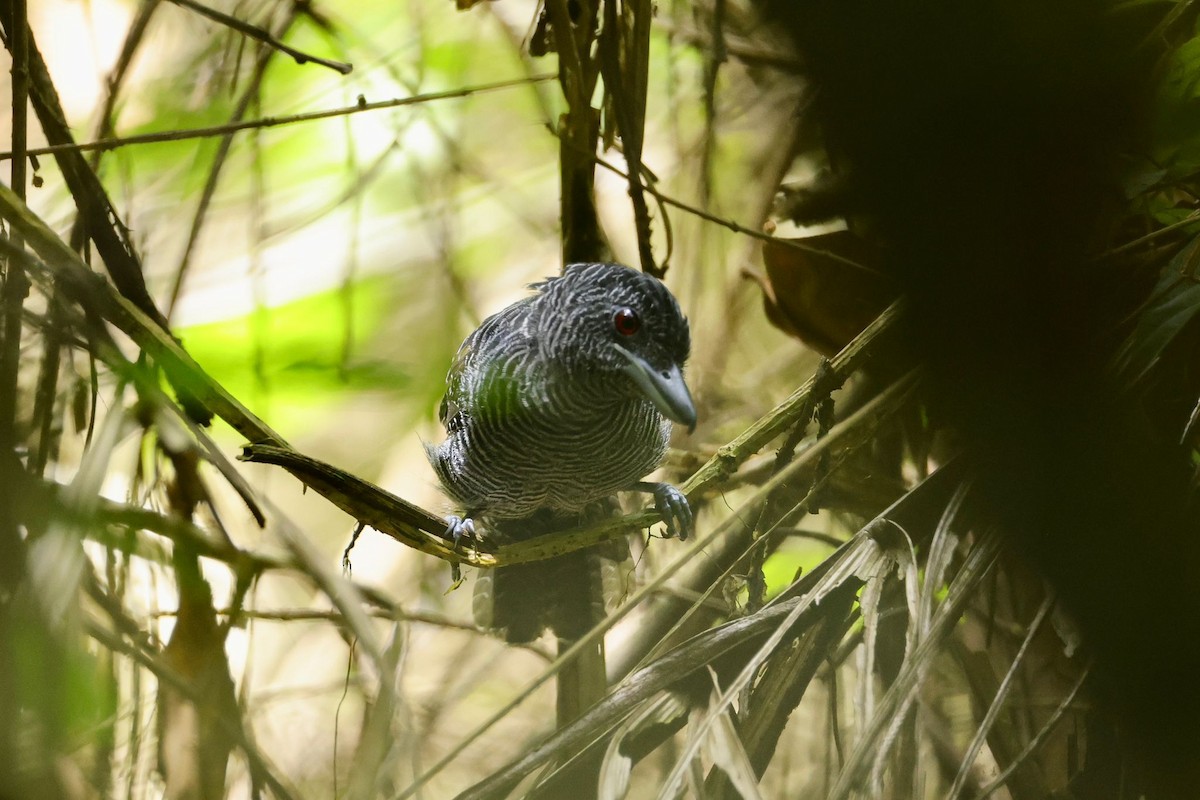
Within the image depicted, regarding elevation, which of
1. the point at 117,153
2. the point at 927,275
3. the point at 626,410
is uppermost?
the point at 117,153

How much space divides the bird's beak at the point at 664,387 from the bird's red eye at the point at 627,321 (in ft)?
0.11

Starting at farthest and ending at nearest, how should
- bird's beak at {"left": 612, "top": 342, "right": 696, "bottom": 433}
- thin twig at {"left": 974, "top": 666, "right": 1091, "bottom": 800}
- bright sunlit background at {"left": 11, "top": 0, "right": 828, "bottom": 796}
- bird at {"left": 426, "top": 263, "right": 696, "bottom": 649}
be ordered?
bright sunlit background at {"left": 11, "top": 0, "right": 828, "bottom": 796}, bird at {"left": 426, "top": 263, "right": 696, "bottom": 649}, bird's beak at {"left": 612, "top": 342, "right": 696, "bottom": 433}, thin twig at {"left": 974, "top": 666, "right": 1091, "bottom": 800}

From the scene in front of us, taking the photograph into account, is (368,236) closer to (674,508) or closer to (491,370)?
(491,370)

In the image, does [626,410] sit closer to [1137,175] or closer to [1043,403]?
[1137,175]

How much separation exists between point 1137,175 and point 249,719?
1921mm

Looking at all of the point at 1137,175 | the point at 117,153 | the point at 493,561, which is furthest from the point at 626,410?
the point at 117,153

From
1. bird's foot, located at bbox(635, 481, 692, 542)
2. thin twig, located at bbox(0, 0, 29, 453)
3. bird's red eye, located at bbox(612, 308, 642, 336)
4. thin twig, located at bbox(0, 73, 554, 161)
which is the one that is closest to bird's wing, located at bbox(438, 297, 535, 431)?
bird's red eye, located at bbox(612, 308, 642, 336)

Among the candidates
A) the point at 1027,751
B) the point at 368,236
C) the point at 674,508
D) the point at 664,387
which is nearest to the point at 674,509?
the point at 674,508

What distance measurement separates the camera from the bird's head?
4.90ft

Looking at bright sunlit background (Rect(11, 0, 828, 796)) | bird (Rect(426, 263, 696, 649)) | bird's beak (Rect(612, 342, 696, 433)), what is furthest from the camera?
bright sunlit background (Rect(11, 0, 828, 796))

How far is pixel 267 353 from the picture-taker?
188cm

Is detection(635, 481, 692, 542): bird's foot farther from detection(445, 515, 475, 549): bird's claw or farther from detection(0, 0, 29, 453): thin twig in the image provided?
detection(0, 0, 29, 453): thin twig

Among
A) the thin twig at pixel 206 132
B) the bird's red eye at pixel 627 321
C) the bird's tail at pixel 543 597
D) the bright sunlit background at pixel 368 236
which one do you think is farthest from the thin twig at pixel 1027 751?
the thin twig at pixel 206 132

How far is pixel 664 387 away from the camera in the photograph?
1474 mm
